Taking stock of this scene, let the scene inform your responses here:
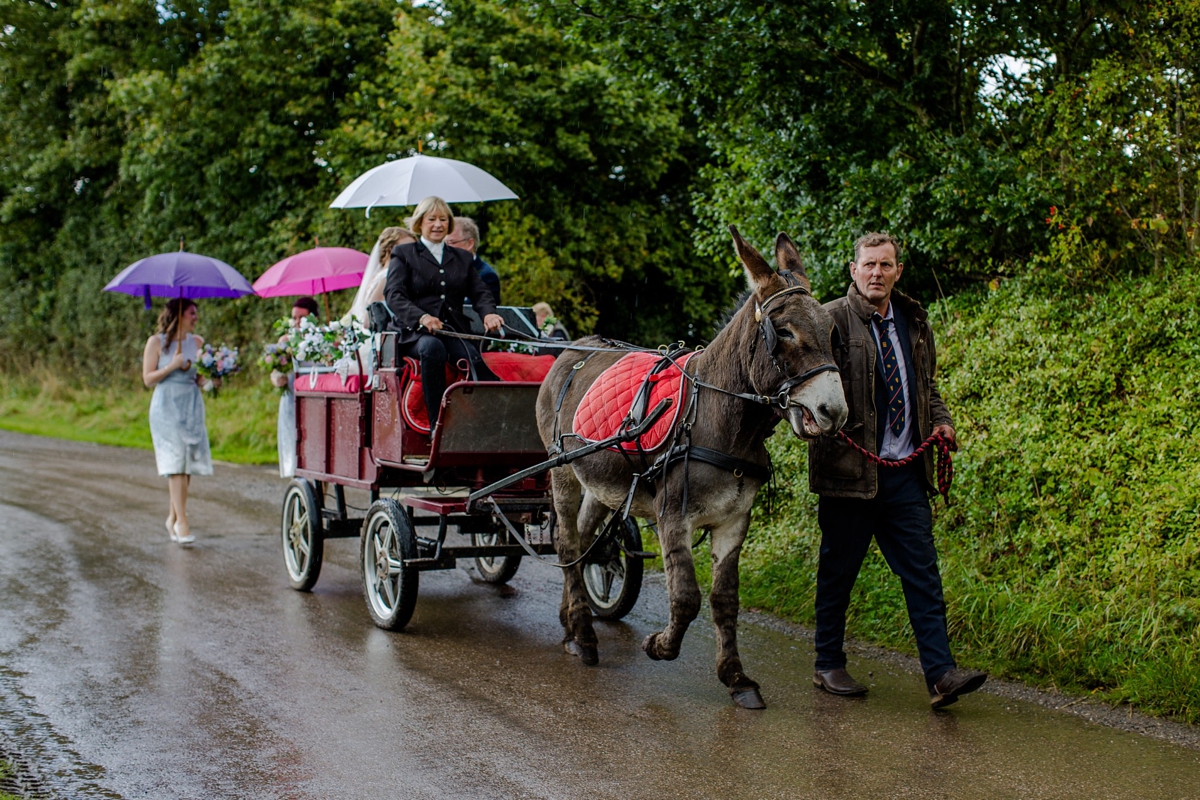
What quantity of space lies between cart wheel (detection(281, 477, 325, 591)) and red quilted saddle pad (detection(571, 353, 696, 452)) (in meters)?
2.74

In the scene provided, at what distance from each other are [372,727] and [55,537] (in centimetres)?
647

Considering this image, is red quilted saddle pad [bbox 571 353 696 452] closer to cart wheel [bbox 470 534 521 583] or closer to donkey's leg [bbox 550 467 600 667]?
donkey's leg [bbox 550 467 600 667]

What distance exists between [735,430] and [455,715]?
193 cm

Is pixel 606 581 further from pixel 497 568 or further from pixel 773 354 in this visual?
pixel 773 354

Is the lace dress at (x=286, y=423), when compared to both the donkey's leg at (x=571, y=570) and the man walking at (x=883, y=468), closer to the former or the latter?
the donkey's leg at (x=571, y=570)

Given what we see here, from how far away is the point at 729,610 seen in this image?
18.4 feet

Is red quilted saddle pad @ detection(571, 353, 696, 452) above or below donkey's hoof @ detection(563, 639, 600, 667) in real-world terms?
above

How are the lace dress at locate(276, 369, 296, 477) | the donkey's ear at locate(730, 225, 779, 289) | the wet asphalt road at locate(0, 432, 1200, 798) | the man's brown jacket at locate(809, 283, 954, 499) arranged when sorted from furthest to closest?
the lace dress at locate(276, 369, 296, 477) → the man's brown jacket at locate(809, 283, 954, 499) → the donkey's ear at locate(730, 225, 779, 289) → the wet asphalt road at locate(0, 432, 1200, 798)

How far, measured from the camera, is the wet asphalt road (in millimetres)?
4605

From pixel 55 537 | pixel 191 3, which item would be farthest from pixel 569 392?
pixel 191 3

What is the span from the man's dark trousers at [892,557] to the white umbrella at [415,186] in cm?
432

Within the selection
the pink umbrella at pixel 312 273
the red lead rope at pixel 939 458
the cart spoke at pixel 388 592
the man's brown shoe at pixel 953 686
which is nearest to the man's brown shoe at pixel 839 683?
the man's brown shoe at pixel 953 686

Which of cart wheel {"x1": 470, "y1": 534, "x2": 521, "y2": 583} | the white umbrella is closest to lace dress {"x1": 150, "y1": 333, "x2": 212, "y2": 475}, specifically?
the white umbrella

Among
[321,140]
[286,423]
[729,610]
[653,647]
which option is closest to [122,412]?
[321,140]
